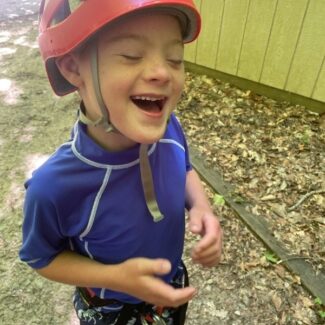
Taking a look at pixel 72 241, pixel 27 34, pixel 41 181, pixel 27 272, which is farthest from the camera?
pixel 27 34

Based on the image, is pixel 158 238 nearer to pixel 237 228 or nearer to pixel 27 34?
pixel 237 228

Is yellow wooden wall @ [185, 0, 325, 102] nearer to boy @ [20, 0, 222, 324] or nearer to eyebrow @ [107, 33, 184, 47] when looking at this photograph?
boy @ [20, 0, 222, 324]

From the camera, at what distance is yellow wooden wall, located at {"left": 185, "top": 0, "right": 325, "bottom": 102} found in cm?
391

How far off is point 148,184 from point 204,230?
0.28m

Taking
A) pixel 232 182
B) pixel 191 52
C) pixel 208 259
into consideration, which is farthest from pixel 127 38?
pixel 191 52

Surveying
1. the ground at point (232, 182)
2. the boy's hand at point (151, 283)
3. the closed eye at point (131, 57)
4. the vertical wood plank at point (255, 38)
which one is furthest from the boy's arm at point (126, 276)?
the vertical wood plank at point (255, 38)

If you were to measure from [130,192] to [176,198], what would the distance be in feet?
0.65

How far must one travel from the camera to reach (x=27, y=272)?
8.91 feet

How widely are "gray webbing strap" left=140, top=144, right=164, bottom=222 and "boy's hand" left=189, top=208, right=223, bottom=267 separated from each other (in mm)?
165

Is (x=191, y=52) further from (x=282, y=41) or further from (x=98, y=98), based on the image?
(x=98, y=98)

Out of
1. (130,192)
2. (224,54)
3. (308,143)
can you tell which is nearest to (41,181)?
(130,192)

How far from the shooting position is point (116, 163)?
43.5 inches

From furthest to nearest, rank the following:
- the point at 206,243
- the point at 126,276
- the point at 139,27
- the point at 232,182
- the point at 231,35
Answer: the point at 231,35 → the point at 232,182 → the point at 206,243 → the point at 126,276 → the point at 139,27

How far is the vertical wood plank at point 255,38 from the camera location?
13.6ft
